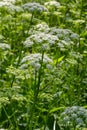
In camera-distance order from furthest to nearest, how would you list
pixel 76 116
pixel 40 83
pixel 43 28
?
pixel 40 83 < pixel 43 28 < pixel 76 116

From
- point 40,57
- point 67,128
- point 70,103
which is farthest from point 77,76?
point 40,57

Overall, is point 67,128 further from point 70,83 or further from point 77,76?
point 77,76

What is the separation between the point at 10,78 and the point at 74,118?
166 centimetres

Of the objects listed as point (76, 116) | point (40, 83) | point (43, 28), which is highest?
point (43, 28)

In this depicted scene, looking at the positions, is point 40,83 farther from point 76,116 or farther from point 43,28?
point 76,116

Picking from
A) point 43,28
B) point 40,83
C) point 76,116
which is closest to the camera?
point 76,116

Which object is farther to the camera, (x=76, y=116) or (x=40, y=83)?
(x=40, y=83)

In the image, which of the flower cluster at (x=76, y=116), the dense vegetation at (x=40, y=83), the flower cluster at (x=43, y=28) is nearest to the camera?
the flower cluster at (x=76, y=116)

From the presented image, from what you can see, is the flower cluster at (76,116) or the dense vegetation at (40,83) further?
the dense vegetation at (40,83)

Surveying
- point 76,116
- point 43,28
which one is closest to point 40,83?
point 43,28

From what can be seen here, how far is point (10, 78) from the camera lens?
4.50 meters

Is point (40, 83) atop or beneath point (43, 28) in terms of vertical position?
beneath

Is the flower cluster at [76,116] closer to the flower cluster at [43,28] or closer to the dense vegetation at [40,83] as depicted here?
the dense vegetation at [40,83]

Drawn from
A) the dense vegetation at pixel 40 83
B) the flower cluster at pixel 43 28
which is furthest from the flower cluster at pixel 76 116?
the flower cluster at pixel 43 28
